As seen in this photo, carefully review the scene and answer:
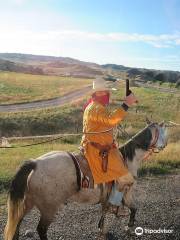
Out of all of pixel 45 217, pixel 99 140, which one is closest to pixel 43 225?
pixel 45 217

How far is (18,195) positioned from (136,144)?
2625mm

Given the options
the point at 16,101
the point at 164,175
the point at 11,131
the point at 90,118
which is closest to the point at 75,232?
the point at 90,118

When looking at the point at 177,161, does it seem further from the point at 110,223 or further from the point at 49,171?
the point at 49,171

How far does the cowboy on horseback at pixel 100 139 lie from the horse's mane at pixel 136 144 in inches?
22.6

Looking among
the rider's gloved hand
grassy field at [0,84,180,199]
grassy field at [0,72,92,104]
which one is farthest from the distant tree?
the rider's gloved hand

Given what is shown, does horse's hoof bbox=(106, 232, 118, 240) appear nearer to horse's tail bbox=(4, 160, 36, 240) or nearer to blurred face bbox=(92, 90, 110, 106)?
horse's tail bbox=(4, 160, 36, 240)

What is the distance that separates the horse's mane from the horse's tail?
2.07 meters

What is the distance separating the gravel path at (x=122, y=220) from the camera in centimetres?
855

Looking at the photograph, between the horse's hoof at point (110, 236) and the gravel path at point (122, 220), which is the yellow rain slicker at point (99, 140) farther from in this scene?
the gravel path at point (122, 220)

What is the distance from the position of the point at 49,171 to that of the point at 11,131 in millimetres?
18996

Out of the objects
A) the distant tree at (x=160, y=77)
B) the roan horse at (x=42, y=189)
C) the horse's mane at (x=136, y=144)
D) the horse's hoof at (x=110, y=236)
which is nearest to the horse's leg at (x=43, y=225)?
the roan horse at (x=42, y=189)

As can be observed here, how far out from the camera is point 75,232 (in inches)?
342

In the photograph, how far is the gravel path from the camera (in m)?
8.55

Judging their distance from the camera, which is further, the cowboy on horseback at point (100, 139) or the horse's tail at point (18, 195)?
the cowboy on horseback at point (100, 139)
